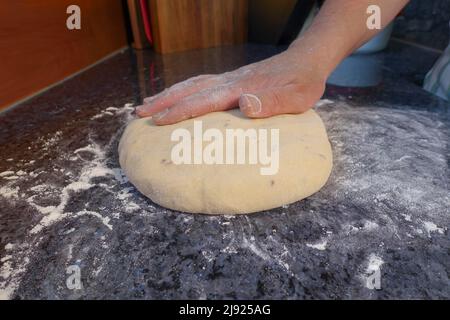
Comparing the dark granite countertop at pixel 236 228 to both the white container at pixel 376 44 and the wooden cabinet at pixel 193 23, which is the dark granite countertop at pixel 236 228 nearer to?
the white container at pixel 376 44

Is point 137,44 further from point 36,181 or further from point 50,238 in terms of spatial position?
point 50,238

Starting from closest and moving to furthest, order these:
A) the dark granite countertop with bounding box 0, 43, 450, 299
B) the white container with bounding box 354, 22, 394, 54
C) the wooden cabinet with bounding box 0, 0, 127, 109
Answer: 1. the dark granite countertop with bounding box 0, 43, 450, 299
2. the wooden cabinet with bounding box 0, 0, 127, 109
3. the white container with bounding box 354, 22, 394, 54

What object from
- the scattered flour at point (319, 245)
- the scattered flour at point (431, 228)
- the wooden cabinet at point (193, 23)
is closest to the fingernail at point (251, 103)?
the scattered flour at point (319, 245)

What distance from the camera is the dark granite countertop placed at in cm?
65

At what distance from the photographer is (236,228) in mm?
788

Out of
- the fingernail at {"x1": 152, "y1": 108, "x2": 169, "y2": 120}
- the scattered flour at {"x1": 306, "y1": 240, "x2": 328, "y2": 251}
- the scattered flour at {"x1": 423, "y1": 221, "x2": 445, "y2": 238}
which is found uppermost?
Answer: the fingernail at {"x1": 152, "y1": 108, "x2": 169, "y2": 120}

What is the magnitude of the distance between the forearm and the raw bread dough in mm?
343

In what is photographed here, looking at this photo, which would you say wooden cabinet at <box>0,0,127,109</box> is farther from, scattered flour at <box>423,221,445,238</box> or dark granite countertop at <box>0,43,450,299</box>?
scattered flour at <box>423,221,445,238</box>

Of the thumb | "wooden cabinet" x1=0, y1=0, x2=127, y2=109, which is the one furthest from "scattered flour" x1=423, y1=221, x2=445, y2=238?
"wooden cabinet" x1=0, y1=0, x2=127, y2=109

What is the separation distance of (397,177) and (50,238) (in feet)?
3.14

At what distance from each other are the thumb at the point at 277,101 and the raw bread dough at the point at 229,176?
48mm

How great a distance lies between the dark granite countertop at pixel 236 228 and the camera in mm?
655

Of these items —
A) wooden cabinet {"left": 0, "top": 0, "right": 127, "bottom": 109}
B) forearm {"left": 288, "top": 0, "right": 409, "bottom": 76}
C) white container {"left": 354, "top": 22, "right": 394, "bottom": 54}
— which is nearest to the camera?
forearm {"left": 288, "top": 0, "right": 409, "bottom": 76}

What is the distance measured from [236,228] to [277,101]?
443 millimetres
